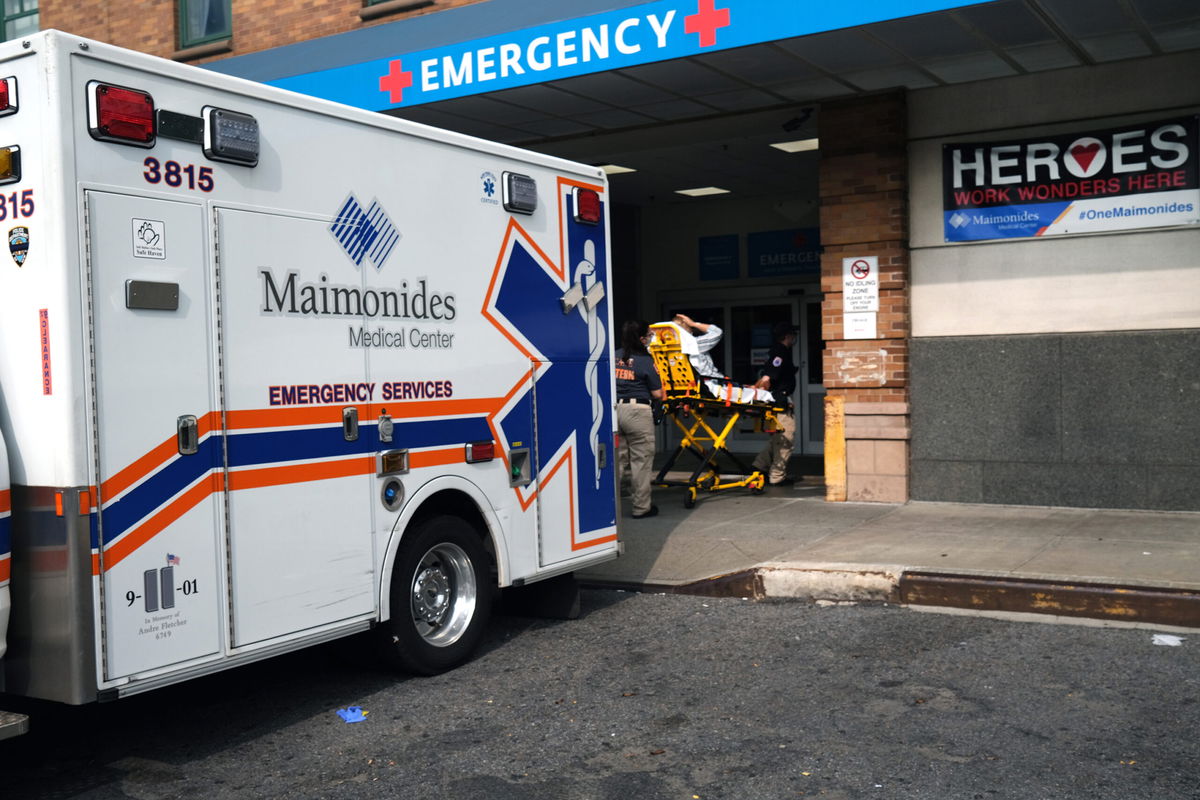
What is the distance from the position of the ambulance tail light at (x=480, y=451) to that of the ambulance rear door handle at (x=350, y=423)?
0.90 metres

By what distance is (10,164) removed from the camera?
4.93m

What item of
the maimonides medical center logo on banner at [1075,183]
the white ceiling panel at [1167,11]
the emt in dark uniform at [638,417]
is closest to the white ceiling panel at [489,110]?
the emt in dark uniform at [638,417]

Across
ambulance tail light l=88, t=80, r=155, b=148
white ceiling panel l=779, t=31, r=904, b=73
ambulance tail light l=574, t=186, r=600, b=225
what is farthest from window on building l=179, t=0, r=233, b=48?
ambulance tail light l=88, t=80, r=155, b=148

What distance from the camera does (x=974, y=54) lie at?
10.0 metres

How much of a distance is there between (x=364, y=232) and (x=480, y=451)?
1.45m

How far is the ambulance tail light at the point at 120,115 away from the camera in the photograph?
490cm

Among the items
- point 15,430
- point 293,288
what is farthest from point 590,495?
point 15,430

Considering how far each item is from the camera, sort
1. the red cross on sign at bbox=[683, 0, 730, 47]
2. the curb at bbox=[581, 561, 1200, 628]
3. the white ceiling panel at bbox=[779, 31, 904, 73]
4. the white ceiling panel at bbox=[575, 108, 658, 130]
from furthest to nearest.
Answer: the white ceiling panel at bbox=[575, 108, 658, 130], the red cross on sign at bbox=[683, 0, 730, 47], the white ceiling panel at bbox=[779, 31, 904, 73], the curb at bbox=[581, 561, 1200, 628]

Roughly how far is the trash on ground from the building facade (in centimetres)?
610

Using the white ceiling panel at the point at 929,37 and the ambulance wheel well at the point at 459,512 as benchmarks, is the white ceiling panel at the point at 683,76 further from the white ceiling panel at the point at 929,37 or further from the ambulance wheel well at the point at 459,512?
the ambulance wheel well at the point at 459,512

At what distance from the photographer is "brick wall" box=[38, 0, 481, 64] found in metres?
13.4

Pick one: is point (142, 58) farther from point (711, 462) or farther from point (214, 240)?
point (711, 462)

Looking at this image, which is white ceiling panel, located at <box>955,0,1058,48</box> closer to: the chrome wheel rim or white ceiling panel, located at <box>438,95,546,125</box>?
white ceiling panel, located at <box>438,95,546,125</box>

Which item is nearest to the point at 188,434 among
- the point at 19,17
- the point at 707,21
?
the point at 707,21
